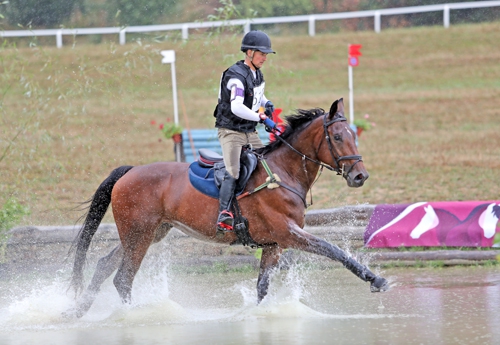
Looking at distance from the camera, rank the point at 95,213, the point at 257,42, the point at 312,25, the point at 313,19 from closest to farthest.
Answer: the point at 257,42
the point at 95,213
the point at 313,19
the point at 312,25

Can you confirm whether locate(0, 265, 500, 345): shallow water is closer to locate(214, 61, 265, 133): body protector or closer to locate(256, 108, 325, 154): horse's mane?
locate(256, 108, 325, 154): horse's mane

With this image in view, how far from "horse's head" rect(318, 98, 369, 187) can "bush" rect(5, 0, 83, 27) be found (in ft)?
56.1

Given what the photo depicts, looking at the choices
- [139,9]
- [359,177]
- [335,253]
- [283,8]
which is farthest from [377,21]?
[335,253]

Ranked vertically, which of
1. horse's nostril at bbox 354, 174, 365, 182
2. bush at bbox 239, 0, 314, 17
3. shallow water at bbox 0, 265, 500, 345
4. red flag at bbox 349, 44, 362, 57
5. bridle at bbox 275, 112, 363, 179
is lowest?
shallow water at bbox 0, 265, 500, 345

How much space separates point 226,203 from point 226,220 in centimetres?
16

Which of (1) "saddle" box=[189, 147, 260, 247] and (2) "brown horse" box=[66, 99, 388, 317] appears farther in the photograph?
(1) "saddle" box=[189, 147, 260, 247]

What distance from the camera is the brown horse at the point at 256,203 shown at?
7426 mm

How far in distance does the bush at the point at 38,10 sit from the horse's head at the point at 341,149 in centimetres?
1711

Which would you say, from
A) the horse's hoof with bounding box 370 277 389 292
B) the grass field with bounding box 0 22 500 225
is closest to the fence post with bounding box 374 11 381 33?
the grass field with bounding box 0 22 500 225

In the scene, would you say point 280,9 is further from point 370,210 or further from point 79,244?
point 79,244

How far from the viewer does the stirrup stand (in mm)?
7602

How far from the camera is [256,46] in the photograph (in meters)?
7.52

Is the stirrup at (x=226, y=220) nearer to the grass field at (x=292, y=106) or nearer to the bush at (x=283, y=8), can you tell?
the grass field at (x=292, y=106)

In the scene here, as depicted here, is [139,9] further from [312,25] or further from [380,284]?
[380,284]
